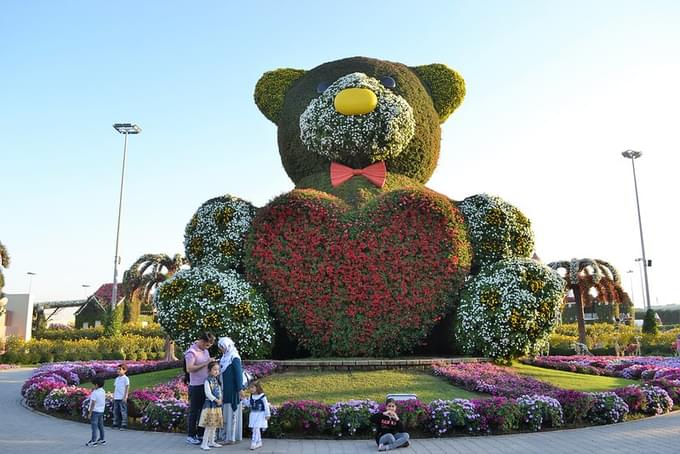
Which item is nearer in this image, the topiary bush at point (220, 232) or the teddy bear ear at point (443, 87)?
the topiary bush at point (220, 232)

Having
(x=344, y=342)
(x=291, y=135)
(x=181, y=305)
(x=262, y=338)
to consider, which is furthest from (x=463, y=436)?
(x=291, y=135)

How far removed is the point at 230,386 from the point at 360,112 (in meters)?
7.54

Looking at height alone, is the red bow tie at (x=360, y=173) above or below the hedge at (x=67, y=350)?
above

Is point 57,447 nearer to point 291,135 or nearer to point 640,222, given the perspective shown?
point 291,135

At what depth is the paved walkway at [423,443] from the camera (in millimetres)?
7500

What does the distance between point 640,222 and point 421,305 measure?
92.6 feet

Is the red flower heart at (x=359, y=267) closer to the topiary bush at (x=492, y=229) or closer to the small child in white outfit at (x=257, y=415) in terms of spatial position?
the topiary bush at (x=492, y=229)

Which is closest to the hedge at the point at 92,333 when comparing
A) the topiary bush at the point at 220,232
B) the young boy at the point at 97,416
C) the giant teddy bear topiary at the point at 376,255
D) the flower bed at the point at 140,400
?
the flower bed at the point at 140,400

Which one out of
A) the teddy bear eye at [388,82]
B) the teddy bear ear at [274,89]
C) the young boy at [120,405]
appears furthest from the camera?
the teddy bear ear at [274,89]

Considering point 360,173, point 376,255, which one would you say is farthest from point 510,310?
point 360,173

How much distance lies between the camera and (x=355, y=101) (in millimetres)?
13305

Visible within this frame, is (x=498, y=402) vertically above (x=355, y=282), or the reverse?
(x=355, y=282)

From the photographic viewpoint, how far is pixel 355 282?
1255 cm

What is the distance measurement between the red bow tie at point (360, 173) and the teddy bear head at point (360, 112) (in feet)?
0.49
